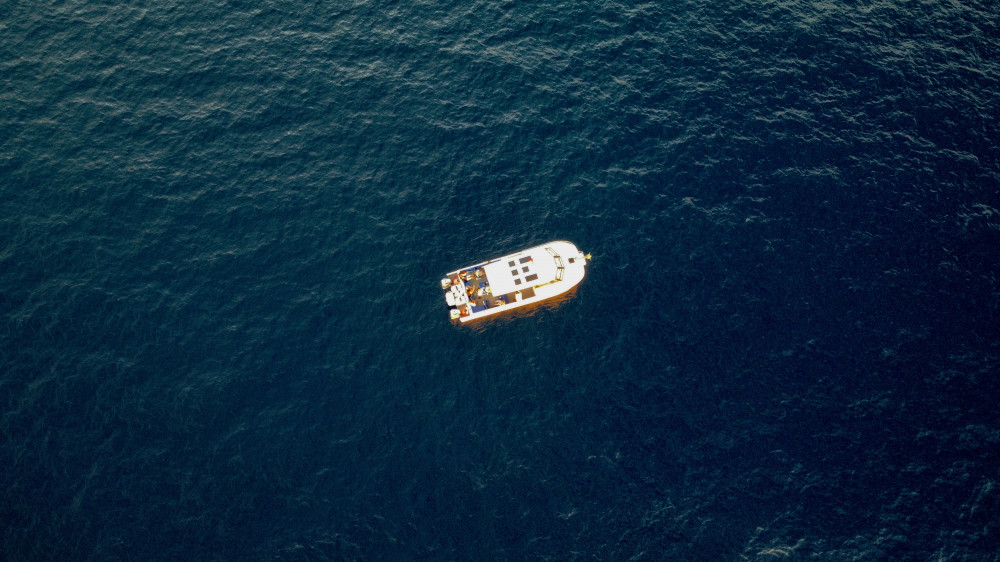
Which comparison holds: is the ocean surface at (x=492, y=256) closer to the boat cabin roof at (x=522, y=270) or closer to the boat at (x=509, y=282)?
the boat at (x=509, y=282)

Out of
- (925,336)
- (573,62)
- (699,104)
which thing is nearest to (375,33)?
(573,62)

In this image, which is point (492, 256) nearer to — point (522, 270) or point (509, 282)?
point (522, 270)

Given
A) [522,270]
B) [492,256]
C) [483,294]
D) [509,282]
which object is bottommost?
[483,294]

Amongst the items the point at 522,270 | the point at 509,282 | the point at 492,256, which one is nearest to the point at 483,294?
the point at 509,282

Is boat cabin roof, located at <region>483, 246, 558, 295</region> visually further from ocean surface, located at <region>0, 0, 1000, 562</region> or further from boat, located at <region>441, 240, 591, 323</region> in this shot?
ocean surface, located at <region>0, 0, 1000, 562</region>

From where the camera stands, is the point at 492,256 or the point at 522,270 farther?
the point at 492,256

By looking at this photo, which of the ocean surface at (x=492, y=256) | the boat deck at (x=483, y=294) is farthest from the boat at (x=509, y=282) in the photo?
the ocean surface at (x=492, y=256)
